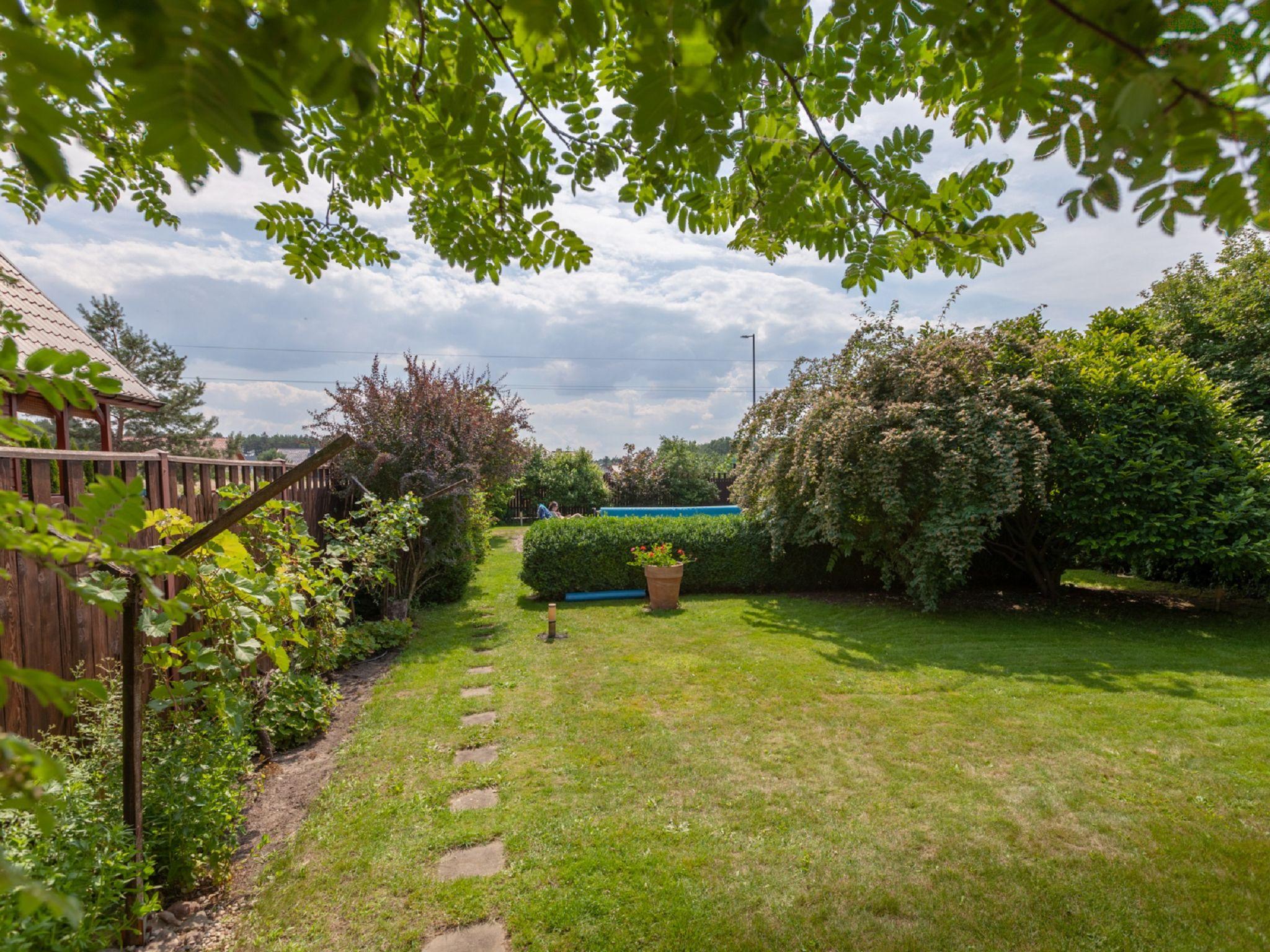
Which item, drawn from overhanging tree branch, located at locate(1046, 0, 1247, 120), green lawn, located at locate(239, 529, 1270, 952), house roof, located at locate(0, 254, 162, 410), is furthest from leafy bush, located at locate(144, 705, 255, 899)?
house roof, located at locate(0, 254, 162, 410)

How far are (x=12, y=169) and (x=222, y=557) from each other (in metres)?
1.75

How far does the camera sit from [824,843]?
2740 millimetres

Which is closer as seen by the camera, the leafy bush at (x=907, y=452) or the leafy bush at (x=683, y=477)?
the leafy bush at (x=907, y=452)

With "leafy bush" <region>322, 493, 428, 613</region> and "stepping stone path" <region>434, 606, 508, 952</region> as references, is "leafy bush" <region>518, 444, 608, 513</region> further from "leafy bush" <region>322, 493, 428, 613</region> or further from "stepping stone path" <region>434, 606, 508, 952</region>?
"stepping stone path" <region>434, 606, 508, 952</region>

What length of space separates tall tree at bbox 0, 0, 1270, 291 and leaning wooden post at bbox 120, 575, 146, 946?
1423 millimetres

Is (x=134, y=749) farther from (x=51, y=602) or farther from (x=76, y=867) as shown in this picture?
(x=51, y=602)

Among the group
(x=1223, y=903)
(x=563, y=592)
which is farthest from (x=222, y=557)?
(x=563, y=592)

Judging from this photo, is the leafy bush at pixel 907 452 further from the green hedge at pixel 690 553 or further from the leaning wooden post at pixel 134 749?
the leaning wooden post at pixel 134 749

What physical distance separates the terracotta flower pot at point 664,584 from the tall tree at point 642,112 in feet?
18.7

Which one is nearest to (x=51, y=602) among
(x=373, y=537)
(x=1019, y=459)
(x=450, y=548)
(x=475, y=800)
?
(x=475, y=800)

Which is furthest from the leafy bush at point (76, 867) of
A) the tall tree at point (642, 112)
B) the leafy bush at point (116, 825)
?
the tall tree at point (642, 112)

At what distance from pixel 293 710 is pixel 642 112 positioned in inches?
165

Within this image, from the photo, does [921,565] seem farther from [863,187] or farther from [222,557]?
[222,557]

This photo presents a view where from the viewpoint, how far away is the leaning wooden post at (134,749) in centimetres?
193
